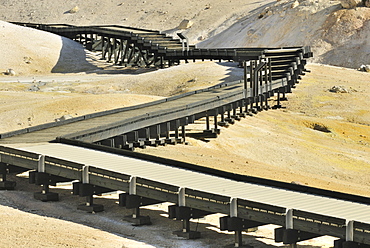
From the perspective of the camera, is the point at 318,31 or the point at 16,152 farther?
the point at 318,31

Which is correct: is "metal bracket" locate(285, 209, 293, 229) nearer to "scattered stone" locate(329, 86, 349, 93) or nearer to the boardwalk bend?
the boardwalk bend

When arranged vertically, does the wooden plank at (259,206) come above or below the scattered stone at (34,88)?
above

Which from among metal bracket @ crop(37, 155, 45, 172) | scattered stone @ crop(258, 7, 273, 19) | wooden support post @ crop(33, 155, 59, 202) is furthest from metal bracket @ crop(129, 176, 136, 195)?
scattered stone @ crop(258, 7, 273, 19)

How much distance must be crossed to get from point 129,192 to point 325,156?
1499 centimetres

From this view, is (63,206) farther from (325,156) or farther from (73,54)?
(73,54)

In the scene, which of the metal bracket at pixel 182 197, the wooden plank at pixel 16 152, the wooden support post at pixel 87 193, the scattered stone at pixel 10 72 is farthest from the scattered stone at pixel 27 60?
the metal bracket at pixel 182 197

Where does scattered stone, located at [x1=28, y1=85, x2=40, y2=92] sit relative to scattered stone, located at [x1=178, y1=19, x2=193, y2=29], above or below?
below

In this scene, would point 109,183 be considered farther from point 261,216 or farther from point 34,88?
point 34,88

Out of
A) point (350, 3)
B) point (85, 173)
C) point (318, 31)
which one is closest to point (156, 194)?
point (85, 173)

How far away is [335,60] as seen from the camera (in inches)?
2506

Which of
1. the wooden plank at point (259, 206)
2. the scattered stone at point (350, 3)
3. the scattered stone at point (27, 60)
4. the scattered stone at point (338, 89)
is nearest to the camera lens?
the wooden plank at point (259, 206)

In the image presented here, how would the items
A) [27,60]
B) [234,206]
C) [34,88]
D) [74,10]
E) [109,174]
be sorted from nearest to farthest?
1. [234,206]
2. [109,174]
3. [34,88]
4. [27,60]
5. [74,10]

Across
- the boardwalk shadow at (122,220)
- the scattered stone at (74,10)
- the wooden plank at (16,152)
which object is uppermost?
the scattered stone at (74,10)

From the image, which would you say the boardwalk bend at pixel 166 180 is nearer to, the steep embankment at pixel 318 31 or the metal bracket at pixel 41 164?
the metal bracket at pixel 41 164
